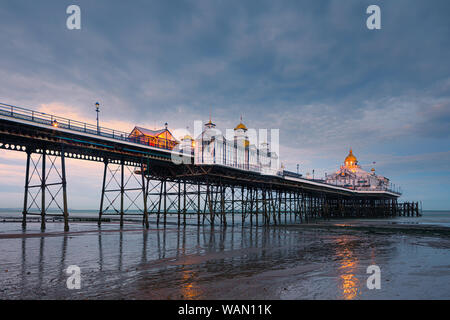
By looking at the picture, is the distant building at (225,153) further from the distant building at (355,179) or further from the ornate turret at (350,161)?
the ornate turret at (350,161)

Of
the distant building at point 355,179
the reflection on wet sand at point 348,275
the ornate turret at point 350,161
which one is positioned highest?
the ornate turret at point 350,161

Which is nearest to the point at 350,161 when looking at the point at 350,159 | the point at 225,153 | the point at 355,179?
the point at 350,159

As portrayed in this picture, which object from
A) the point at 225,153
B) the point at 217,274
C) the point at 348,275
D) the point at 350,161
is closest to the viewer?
the point at 217,274

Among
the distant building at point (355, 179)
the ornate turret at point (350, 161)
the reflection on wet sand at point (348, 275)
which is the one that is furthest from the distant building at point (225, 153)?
the ornate turret at point (350, 161)

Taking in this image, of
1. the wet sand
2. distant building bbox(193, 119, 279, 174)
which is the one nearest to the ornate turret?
distant building bbox(193, 119, 279, 174)

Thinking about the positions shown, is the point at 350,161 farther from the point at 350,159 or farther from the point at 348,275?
the point at 348,275

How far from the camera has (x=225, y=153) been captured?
43094mm

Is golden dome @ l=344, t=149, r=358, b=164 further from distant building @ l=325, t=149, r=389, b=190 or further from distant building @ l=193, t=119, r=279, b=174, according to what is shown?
distant building @ l=193, t=119, r=279, b=174

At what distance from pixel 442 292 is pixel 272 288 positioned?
201 inches

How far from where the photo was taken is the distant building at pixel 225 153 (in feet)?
122

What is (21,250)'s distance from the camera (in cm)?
1608

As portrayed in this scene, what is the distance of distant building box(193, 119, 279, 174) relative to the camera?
3718 cm
